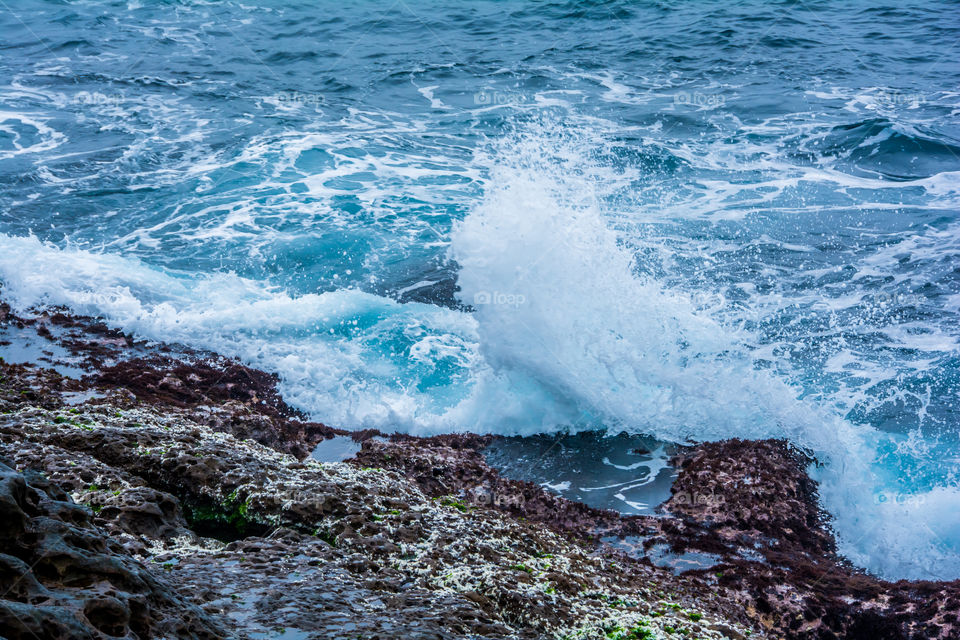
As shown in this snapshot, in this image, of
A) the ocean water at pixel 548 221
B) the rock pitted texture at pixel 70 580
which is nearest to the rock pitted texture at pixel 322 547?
the rock pitted texture at pixel 70 580

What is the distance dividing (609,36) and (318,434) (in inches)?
750

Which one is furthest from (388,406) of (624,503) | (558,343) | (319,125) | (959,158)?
(959,158)

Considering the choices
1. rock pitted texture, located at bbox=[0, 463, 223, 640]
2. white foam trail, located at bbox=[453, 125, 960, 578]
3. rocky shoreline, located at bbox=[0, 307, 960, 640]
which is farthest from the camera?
white foam trail, located at bbox=[453, 125, 960, 578]

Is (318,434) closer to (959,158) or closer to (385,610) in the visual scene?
(385,610)

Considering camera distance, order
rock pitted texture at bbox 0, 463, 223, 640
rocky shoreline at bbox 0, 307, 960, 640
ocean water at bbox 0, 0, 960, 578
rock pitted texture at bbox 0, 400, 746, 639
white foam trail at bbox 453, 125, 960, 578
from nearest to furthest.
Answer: rock pitted texture at bbox 0, 463, 223, 640
rocky shoreline at bbox 0, 307, 960, 640
rock pitted texture at bbox 0, 400, 746, 639
white foam trail at bbox 453, 125, 960, 578
ocean water at bbox 0, 0, 960, 578

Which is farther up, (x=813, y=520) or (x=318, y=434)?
(x=318, y=434)

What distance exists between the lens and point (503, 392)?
8.80 m

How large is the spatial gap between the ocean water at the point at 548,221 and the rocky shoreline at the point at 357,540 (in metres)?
1.14

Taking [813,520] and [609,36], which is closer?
[813,520]

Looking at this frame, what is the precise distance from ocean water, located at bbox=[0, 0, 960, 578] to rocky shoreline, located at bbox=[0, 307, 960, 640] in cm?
114

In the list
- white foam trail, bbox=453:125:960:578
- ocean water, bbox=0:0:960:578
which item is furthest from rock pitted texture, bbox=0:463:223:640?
white foam trail, bbox=453:125:960:578

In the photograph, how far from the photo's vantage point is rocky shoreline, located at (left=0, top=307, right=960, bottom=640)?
3.08m

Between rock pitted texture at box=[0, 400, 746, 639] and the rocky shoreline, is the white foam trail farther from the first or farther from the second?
rock pitted texture at box=[0, 400, 746, 639]

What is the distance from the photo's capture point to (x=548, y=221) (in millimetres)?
10305
